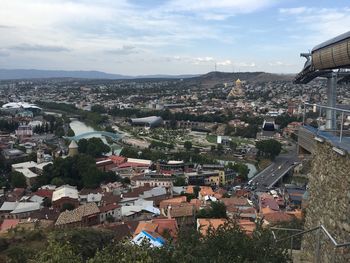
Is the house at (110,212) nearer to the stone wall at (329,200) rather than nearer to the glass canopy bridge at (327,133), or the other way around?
the glass canopy bridge at (327,133)

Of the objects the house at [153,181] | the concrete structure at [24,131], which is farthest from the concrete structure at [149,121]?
the house at [153,181]

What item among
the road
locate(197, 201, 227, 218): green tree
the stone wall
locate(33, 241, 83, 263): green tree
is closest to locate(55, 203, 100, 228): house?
locate(197, 201, 227, 218): green tree

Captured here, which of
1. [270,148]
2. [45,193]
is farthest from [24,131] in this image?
[270,148]

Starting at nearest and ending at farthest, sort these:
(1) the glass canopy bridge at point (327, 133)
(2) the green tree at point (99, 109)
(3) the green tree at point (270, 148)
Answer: (1) the glass canopy bridge at point (327, 133), (3) the green tree at point (270, 148), (2) the green tree at point (99, 109)

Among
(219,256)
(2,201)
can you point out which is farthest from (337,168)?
(2,201)

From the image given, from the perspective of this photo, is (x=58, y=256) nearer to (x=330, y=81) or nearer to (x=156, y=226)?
(x=330, y=81)

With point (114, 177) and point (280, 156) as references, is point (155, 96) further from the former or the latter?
point (114, 177)

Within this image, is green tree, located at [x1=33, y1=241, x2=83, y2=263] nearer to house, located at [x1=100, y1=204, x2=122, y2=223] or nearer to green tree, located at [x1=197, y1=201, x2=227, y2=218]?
A: green tree, located at [x1=197, y1=201, x2=227, y2=218]
